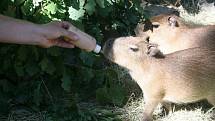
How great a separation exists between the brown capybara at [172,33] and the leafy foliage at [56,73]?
2.20ft

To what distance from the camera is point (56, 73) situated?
450 cm

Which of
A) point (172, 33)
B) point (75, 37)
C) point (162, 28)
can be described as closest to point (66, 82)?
point (75, 37)

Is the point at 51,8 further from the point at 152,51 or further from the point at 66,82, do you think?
the point at 152,51

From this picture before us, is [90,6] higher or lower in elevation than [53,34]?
higher

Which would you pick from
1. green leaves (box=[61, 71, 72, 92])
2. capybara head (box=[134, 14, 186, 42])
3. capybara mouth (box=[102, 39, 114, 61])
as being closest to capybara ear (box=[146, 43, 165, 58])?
capybara mouth (box=[102, 39, 114, 61])

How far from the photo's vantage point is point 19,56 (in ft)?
14.0

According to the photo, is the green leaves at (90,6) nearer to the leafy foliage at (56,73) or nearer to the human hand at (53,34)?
the leafy foliage at (56,73)

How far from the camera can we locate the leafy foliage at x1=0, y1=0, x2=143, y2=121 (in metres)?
4.31

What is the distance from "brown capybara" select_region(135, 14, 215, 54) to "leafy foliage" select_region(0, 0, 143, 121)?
67 cm

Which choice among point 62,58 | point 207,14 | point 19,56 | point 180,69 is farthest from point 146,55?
point 207,14

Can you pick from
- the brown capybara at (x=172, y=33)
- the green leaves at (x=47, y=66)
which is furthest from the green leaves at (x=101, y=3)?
the brown capybara at (x=172, y=33)

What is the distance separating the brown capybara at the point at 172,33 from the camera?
526 centimetres

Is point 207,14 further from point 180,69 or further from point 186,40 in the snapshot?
point 180,69

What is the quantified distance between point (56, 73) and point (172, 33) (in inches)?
62.8
